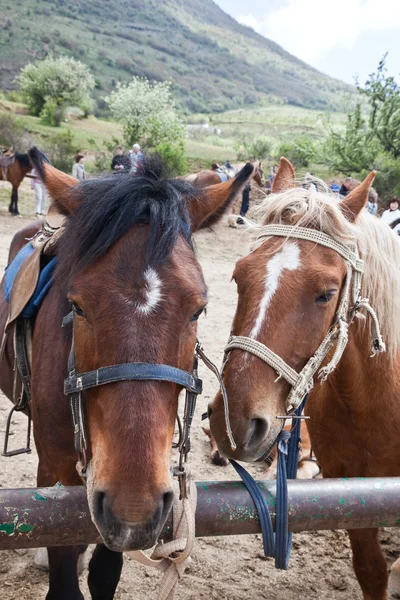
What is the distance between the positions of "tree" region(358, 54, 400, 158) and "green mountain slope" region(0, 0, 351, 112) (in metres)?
59.1

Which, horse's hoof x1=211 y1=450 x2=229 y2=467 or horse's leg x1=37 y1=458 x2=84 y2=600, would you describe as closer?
horse's leg x1=37 y1=458 x2=84 y2=600

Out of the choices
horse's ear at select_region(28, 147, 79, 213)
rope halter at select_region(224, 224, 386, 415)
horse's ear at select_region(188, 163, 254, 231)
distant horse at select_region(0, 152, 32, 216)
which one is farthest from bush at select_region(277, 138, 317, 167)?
horse's ear at select_region(28, 147, 79, 213)

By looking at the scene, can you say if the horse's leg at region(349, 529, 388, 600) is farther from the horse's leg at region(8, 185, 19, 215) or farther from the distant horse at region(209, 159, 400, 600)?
the horse's leg at region(8, 185, 19, 215)

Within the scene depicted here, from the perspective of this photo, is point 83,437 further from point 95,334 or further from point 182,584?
point 182,584

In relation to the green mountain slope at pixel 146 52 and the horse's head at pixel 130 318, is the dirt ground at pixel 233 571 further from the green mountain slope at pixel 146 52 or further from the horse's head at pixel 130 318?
the green mountain slope at pixel 146 52

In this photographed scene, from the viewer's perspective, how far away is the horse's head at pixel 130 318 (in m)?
1.39

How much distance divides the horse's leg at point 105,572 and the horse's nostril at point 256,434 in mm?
1014

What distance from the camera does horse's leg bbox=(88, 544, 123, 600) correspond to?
7.99 ft

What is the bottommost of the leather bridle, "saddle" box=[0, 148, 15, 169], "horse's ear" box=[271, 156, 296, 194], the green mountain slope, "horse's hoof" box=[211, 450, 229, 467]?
"horse's hoof" box=[211, 450, 229, 467]

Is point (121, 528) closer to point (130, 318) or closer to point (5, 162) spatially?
point (130, 318)

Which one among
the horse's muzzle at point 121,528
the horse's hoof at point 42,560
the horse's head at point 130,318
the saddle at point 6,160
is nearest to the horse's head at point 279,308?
the horse's head at point 130,318

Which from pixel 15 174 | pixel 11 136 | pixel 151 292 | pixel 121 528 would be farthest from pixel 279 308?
pixel 11 136

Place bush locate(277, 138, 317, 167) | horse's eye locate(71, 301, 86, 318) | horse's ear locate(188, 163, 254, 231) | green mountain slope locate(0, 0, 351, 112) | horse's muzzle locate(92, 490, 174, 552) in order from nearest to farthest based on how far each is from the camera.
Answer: horse's muzzle locate(92, 490, 174, 552) → horse's eye locate(71, 301, 86, 318) → horse's ear locate(188, 163, 254, 231) → bush locate(277, 138, 317, 167) → green mountain slope locate(0, 0, 351, 112)

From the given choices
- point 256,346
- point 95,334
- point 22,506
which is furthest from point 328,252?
point 22,506
